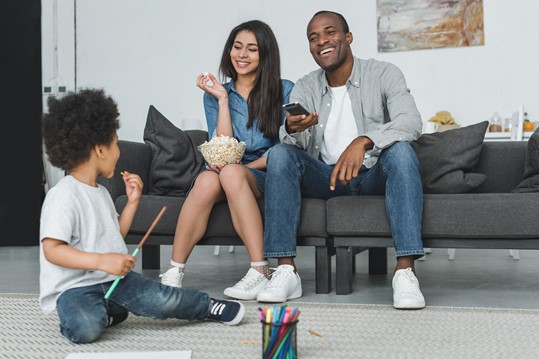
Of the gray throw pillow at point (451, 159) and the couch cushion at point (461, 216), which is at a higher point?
the gray throw pillow at point (451, 159)

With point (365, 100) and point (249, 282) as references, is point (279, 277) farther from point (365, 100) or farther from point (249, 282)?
point (365, 100)

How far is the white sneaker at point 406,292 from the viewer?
2209 mm

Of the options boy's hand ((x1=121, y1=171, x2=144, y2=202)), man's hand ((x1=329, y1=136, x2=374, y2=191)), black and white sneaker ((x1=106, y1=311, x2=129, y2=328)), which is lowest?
black and white sneaker ((x1=106, y1=311, x2=129, y2=328))

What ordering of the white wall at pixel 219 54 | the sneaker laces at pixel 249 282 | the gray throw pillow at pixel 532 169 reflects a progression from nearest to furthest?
the sneaker laces at pixel 249 282 → the gray throw pillow at pixel 532 169 → the white wall at pixel 219 54

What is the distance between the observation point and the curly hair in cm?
184

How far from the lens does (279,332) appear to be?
4.91 ft

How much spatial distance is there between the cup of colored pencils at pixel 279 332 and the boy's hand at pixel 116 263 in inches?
15.0

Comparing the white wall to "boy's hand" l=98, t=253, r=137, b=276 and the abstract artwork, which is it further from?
"boy's hand" l=98, t=253, r=137, b=276

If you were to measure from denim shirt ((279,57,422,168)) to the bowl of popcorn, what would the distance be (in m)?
0.18

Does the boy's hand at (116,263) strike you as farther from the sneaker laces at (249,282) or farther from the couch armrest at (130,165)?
the couch armrest at (130,165)

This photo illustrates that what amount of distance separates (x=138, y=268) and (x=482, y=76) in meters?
3.02

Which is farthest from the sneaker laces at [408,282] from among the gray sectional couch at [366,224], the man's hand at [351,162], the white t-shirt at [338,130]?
the white t-shirt at [338,130]

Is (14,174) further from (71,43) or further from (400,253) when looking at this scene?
(400,253)

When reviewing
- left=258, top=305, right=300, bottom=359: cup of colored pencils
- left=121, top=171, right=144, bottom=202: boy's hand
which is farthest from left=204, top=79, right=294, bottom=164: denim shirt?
left=258, top=305, right=300, bottom=359: cup of colored pencils
